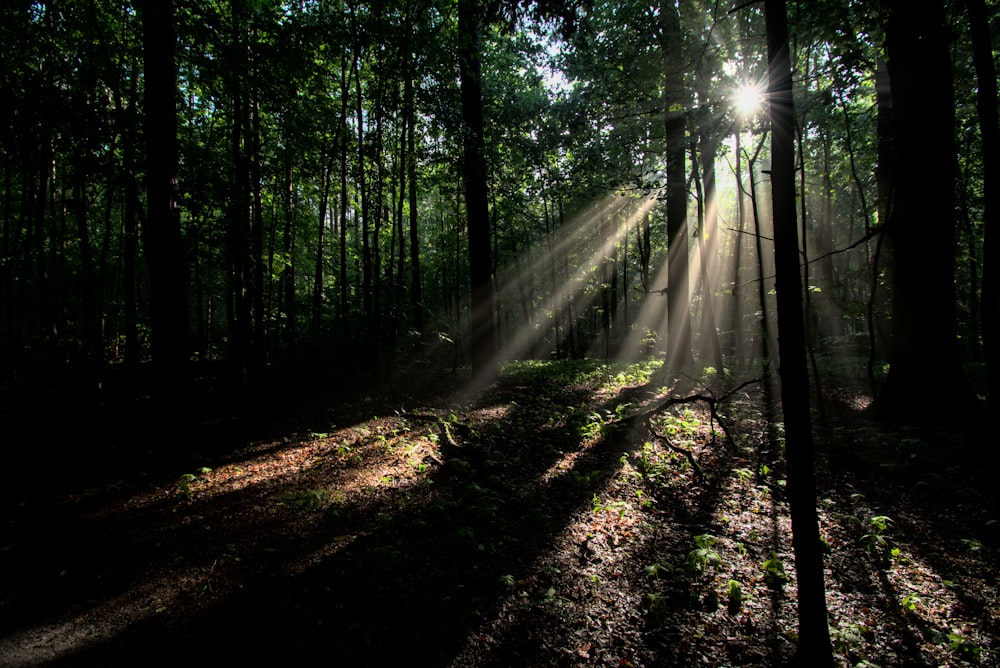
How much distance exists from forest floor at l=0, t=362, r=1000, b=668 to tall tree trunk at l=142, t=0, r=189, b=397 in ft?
4.12

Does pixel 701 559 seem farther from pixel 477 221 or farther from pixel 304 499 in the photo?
pixel 477 221

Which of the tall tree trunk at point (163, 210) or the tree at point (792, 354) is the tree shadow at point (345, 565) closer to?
the tree at point (792, 354)

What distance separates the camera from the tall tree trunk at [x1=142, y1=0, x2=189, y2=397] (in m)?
7.29

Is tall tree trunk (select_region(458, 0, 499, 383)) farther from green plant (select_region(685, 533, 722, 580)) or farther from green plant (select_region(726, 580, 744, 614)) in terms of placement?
green plant (select_region(726, 580, 744, 614))

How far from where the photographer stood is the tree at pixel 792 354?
311 cm

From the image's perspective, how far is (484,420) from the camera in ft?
30.3

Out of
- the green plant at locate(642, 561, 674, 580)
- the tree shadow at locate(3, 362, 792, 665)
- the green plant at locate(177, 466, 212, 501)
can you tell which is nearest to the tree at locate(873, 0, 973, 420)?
the tree shadow at locate(3, 362, 792, 665)

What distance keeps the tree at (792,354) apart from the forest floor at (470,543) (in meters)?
0.79

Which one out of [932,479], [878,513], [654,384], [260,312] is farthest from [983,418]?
[260,312]

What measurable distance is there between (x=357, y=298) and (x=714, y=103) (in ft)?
31.1

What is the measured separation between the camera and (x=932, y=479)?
6504 mm

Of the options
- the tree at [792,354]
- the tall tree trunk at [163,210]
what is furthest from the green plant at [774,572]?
the tall tree trunk at [163,210]

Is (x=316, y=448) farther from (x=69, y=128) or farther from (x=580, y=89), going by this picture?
(x=580, y=89)

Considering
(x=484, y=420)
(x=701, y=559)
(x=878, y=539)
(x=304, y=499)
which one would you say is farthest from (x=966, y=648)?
(x=484, y=420)
